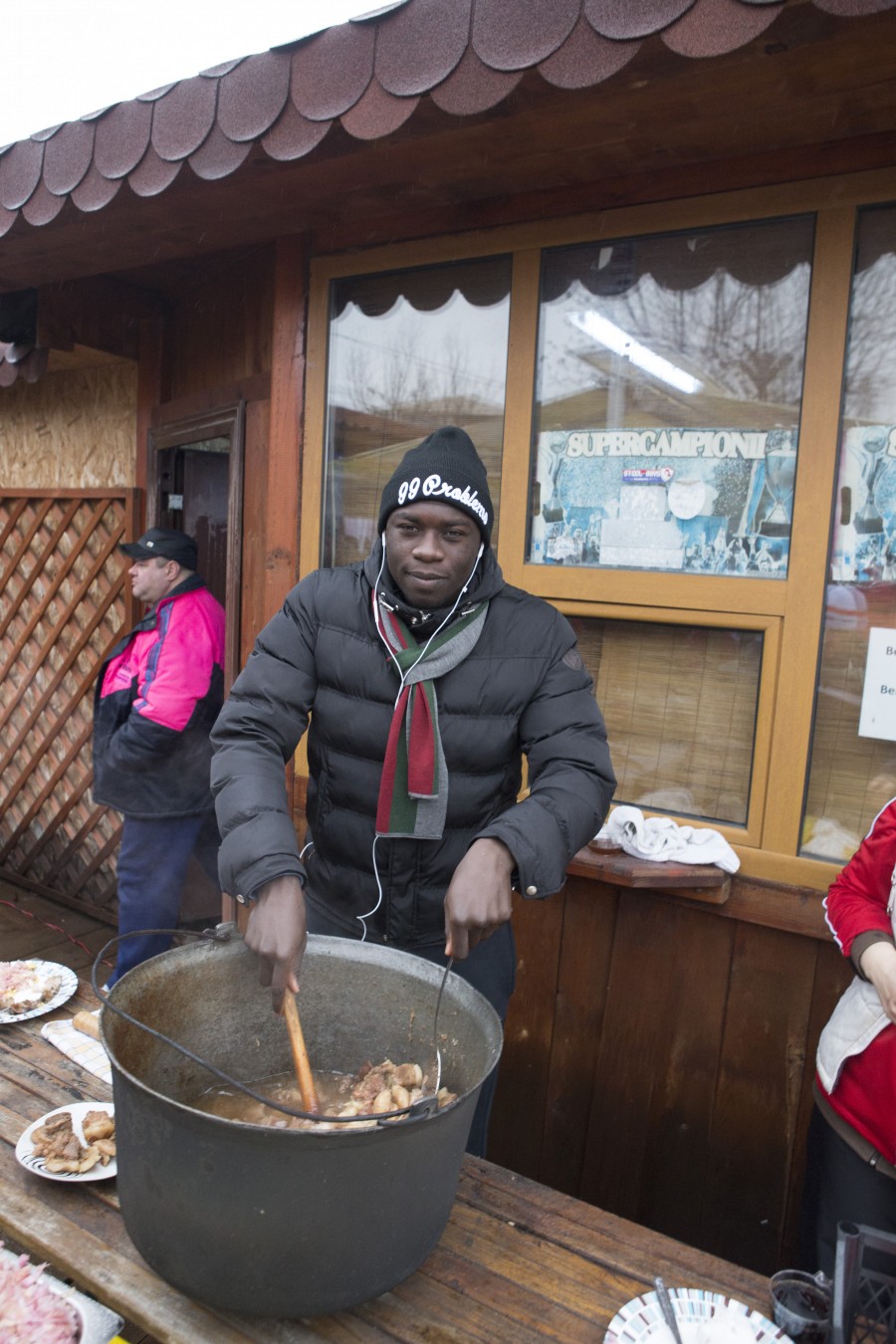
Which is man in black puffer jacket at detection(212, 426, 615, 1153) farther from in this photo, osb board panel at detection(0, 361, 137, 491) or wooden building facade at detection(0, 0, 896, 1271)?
osb board panel at detection(0, 361, 137, 491)

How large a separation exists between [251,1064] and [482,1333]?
583 mm

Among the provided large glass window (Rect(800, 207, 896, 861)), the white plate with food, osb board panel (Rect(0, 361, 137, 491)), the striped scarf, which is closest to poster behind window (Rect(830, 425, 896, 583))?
large glass window (Rect(800, 207, 896, 861))

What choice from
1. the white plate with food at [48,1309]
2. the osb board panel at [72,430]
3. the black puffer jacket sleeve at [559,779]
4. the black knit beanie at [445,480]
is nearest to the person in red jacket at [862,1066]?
the black puffer jacket sleeve at [559,779]

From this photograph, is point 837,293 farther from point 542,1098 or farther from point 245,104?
point 542,1098

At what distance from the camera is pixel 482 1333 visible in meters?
1.20

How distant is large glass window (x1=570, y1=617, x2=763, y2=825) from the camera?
2346mm

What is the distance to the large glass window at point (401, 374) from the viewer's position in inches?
105

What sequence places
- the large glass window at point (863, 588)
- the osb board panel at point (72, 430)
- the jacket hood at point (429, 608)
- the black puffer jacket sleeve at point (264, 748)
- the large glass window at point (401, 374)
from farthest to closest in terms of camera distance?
the osb board panel at point (72, 430) < the large glass window at point (401, 374) < the large glass window at point (863, 588) < the jacket hood at point (429, 608) < the black puffer jacket sleeve at point (264, 748)

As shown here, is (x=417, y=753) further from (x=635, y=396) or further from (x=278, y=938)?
(x=635, y=396)

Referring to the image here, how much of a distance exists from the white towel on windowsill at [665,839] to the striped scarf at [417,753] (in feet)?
2.51

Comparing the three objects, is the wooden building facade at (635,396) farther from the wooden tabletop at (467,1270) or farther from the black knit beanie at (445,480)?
the wooden tabletop at (467,1270)

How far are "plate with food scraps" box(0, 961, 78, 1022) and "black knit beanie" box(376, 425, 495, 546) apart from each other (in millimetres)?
1369

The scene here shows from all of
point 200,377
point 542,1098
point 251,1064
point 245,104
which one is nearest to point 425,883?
point 251,1064

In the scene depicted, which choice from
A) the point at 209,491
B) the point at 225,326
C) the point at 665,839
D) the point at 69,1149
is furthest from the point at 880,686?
the point at 209,491
